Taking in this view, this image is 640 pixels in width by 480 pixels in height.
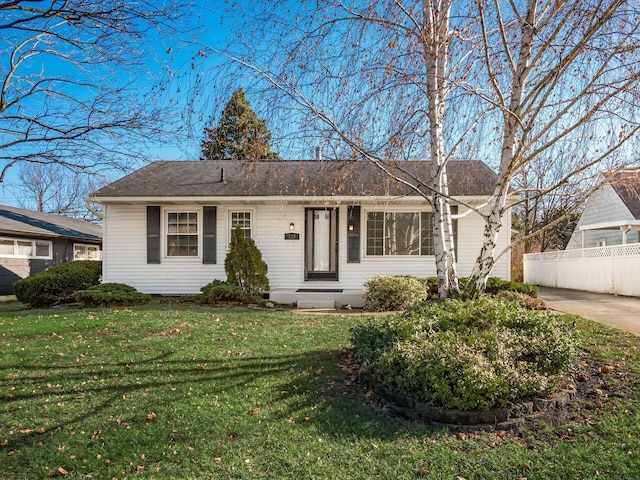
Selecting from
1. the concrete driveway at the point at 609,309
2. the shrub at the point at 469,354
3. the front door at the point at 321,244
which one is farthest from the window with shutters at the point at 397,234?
the shrub at the point at 469,354

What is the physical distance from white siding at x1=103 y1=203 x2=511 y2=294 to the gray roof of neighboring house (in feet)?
18.7

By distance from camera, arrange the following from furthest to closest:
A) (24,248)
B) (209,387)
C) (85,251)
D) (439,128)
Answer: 1. (85,251)
2. (24,248)
3. (439,128)
4. (209,387)

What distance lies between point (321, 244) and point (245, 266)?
249 centimetres

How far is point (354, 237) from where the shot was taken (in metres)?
11.2

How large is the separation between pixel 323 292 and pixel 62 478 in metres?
8.01

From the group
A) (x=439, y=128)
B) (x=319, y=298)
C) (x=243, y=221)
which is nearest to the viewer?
(x=439, y=128)

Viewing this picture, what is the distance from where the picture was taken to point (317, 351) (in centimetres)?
557

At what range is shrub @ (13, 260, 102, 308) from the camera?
10.7 m

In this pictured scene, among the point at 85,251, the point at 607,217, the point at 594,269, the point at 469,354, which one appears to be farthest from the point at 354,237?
the point at 85,251

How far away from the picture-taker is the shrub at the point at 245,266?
1034cm

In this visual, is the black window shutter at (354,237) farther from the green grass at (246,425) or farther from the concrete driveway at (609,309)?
the green grass at (246,425)

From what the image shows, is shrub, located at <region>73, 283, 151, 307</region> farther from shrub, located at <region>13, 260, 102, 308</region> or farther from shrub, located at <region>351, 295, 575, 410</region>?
shrub, located at <region>351, 295, 575, 410</region>

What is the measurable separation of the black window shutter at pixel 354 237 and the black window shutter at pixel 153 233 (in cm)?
517

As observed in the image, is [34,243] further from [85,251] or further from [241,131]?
[241,131]
